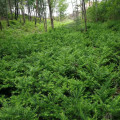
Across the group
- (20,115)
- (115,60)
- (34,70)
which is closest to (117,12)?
(115,60)

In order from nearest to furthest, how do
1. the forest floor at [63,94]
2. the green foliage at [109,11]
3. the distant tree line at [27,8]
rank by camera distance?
the forest floor at [63,94]
the green foliage at [109,11]
the distant tree line at [27,8]

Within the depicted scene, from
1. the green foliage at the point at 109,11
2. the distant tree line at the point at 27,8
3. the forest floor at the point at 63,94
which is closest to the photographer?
the forest floor at the point at 63,94

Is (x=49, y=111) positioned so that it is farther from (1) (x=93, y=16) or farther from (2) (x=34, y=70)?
(1) (x=93, y=16)

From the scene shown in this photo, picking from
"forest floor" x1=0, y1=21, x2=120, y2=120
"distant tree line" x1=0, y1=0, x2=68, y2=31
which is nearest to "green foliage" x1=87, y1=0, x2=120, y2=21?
"forest floor" x1=0, y1=21, x2=120, y2=120

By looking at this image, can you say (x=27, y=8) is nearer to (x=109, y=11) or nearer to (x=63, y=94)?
(x=109, y=11)

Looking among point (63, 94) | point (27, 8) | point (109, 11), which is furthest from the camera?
point (27, 8)

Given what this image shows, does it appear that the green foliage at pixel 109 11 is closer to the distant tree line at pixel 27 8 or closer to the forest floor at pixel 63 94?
the forest floor at pixel 63 94

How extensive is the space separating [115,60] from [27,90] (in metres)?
4.44

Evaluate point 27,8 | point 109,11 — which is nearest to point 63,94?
point 109,11

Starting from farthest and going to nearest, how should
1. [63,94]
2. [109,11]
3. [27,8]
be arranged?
[27,8] < [109,11] < [63,94]

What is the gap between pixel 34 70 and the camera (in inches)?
176

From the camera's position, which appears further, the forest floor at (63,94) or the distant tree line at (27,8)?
the distant tree line at (27,8)

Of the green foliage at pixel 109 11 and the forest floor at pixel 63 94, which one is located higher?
the green foliage at pixel 109 11

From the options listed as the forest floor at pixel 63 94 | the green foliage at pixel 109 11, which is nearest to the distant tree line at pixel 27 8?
the green foliage at pixel 109 11
